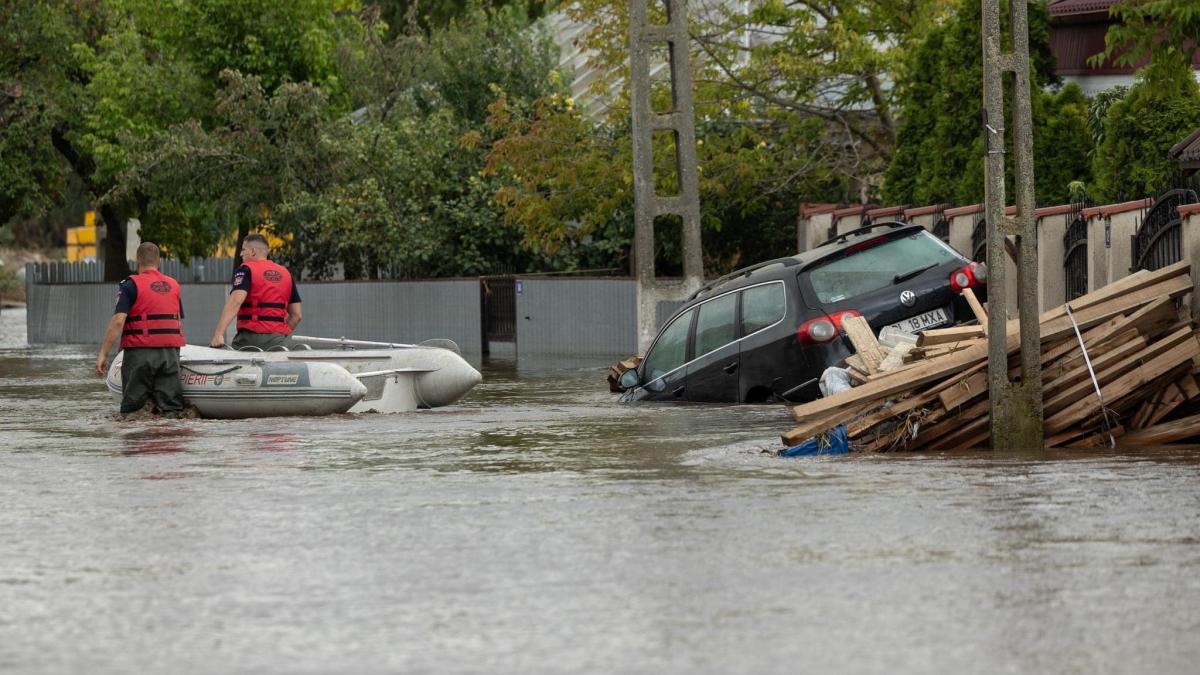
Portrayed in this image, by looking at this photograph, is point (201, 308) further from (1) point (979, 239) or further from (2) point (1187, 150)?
(2) point (1187, 150)

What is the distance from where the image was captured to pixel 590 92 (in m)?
39.7

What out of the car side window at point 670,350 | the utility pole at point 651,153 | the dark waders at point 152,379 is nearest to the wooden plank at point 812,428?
the car side window at point 670,350

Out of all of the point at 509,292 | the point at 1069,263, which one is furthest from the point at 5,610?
the point at 509,292

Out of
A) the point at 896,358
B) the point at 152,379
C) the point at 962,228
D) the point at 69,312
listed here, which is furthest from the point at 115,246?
the point at 896,358

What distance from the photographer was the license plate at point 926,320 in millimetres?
17859

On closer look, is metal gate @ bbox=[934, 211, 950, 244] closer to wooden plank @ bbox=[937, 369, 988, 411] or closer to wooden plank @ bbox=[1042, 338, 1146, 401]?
wooden plank @ bbox=[1042, 338, 1146, 401]

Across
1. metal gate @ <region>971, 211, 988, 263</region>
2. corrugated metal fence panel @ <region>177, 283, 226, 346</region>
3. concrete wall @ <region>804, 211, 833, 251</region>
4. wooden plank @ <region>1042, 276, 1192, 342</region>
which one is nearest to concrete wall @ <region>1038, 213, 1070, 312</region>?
metal gate @ <region>971, 211, 988, 263</region>

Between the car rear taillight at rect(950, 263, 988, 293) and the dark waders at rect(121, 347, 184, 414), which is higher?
the car rear taillight at rect(950, 263, 988, 293)

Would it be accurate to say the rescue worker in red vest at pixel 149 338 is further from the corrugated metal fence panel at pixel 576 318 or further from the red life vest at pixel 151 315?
the corrugated metal fence panel at pixel 576 318

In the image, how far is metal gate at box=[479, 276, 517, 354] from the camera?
37938mm

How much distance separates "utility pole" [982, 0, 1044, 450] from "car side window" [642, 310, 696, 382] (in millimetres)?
5435

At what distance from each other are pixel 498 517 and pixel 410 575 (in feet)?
6.62

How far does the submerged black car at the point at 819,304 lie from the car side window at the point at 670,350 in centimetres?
48

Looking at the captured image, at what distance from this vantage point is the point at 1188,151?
24062 mm
